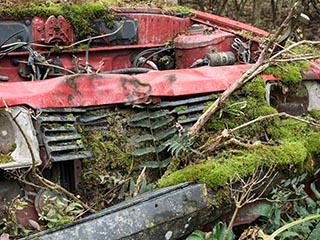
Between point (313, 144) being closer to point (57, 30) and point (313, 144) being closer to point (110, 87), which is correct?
point (110, 87)

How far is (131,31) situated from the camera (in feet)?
14.7

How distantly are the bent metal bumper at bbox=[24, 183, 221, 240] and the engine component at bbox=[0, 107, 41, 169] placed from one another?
45cm

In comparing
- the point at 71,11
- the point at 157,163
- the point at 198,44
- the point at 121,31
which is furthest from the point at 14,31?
the point at 157,163

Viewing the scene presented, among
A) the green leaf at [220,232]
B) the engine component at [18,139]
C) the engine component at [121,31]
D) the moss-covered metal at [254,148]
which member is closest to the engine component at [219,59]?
the moss-covered metal at [254,148]

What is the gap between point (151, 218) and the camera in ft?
7.49

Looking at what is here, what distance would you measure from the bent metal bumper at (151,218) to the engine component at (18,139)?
0.45m

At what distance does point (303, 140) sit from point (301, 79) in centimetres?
55

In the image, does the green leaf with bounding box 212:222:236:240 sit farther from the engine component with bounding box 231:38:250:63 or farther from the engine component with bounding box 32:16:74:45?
the engine component with bounding box 32:16:74:45

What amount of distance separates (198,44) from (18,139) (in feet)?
6.40

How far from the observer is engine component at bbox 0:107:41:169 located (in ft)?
7.98

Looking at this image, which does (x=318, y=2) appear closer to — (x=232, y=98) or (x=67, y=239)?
(x=232, y=98)

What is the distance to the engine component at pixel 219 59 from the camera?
3732 mm

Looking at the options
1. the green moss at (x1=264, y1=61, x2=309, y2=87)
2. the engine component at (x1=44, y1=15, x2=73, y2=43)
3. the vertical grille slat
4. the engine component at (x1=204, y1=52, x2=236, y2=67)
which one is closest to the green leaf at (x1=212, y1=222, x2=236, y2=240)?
the vertical grille slat

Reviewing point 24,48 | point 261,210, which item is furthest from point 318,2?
point 261,210
